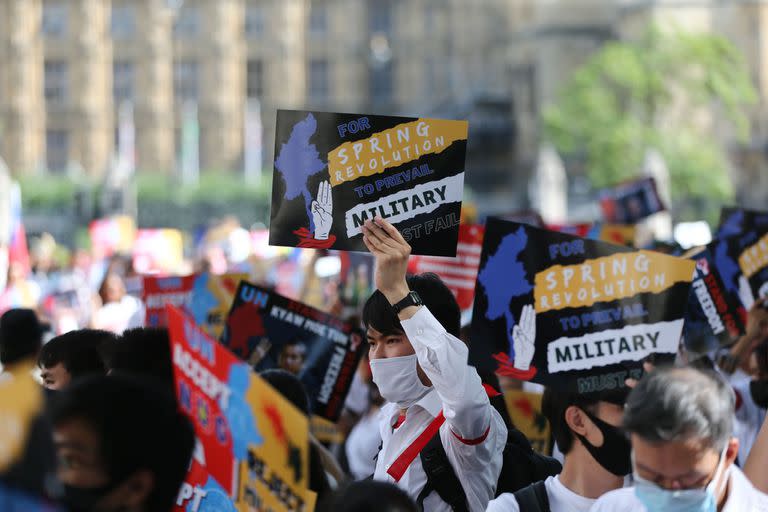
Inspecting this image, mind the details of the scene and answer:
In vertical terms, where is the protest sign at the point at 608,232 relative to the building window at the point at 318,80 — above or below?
above

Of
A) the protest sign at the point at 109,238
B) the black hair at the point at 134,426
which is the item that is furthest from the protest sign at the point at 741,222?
the protest sign at the point at 109,238

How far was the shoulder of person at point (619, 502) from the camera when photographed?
323cm

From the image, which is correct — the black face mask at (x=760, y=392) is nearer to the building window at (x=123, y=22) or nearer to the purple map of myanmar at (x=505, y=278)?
the purple map of myanmar at (x=505, y=278)

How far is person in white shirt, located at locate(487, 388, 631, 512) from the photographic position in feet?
11.4

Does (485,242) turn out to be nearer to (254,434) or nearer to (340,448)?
(254,434)

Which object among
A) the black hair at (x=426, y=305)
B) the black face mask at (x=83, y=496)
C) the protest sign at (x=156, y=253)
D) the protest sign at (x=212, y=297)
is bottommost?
the protest sign at (x=156, y=253)

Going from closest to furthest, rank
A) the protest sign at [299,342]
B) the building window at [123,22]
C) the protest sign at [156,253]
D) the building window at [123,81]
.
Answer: the protest sign at [299,342] < the protest sign at [156,253] < the building window at [123,81] < the building window at [123,22]

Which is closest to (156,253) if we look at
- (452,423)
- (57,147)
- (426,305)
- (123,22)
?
(426,305)

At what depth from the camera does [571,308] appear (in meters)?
4.06

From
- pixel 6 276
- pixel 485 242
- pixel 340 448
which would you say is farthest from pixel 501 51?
pixel 485 242

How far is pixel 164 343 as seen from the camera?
4281 mm

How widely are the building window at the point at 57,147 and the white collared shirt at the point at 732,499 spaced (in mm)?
60316

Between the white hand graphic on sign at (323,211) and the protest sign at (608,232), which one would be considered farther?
the protest sign at (608,232)

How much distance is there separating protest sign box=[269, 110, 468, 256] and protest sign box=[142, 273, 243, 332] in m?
3.09
